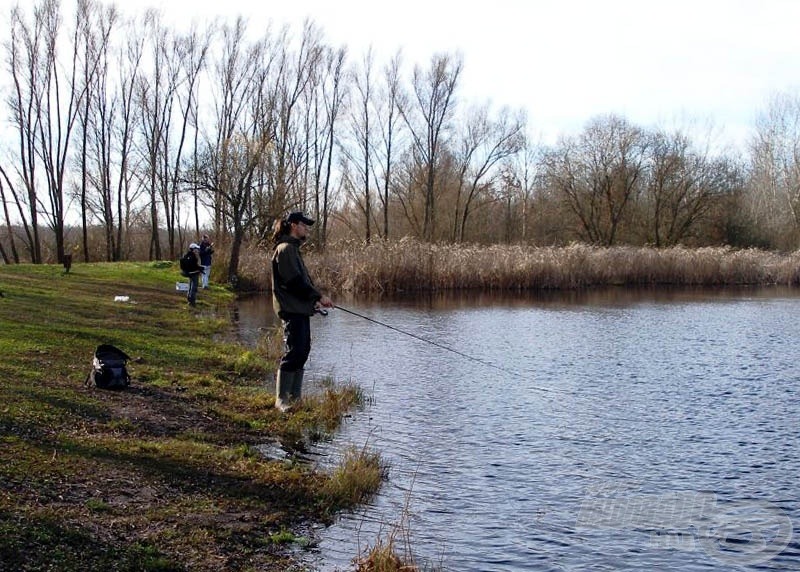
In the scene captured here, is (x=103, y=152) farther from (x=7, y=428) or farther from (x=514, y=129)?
(x=7, y=428)

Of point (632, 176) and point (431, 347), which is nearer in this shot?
point (431, 347)

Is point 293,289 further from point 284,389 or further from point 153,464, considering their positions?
point 153,464

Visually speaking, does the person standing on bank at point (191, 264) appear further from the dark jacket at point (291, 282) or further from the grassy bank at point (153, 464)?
the dark jacket at point (291, 282)

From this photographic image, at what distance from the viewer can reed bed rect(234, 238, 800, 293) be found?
1228 inches

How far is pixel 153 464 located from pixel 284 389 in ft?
9.67

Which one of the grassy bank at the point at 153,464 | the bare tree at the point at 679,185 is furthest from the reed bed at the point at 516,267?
the grassy bank at the point at 153,464

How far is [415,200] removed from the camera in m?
49.4

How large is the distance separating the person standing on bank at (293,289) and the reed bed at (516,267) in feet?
72.0

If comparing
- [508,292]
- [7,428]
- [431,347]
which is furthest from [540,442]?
[508,292]

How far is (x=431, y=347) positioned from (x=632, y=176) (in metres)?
36.9

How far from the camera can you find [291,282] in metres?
8.46

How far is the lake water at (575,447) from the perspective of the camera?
5.96m

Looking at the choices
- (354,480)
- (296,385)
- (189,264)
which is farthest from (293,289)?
(189,264)

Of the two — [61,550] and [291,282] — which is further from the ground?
[291,282]
